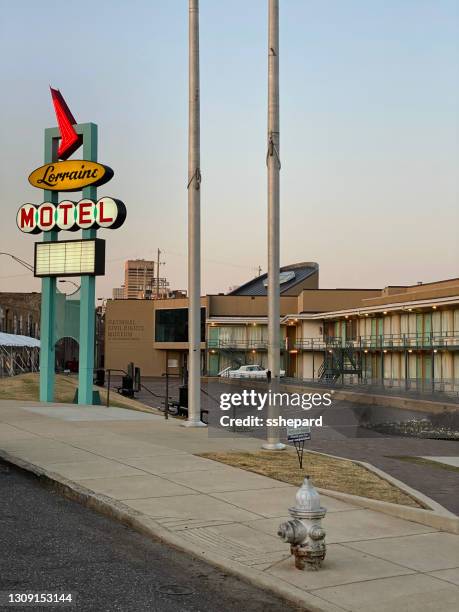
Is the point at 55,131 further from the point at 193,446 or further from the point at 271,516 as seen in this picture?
the point at 271,516

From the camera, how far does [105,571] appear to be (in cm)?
754

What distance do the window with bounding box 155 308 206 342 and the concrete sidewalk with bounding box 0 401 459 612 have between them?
75.7m

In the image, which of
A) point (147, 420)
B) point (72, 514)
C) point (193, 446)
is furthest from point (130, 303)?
point (72, 514)

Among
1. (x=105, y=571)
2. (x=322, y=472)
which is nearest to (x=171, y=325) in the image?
(x=322, y=472)

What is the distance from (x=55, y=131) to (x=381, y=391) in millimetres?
25203

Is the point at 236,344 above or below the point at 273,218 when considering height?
below

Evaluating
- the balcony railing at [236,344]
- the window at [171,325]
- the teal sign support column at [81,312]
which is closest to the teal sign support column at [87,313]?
the teal sign support column at [81,312]

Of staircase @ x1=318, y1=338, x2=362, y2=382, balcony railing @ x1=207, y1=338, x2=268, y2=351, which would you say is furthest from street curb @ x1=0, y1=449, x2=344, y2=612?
balcony railing @ x1=207, y1=338, x2=268, y2=351

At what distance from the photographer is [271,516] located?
32.3ft

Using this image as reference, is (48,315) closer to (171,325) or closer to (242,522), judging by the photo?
(242,522)

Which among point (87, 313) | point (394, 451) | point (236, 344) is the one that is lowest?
point (394, 451)

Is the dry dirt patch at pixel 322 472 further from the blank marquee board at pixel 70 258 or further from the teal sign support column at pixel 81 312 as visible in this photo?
the blank marquee board at pixel 70 258

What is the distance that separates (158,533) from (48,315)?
2142 cm

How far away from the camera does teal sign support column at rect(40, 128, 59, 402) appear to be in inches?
1148
